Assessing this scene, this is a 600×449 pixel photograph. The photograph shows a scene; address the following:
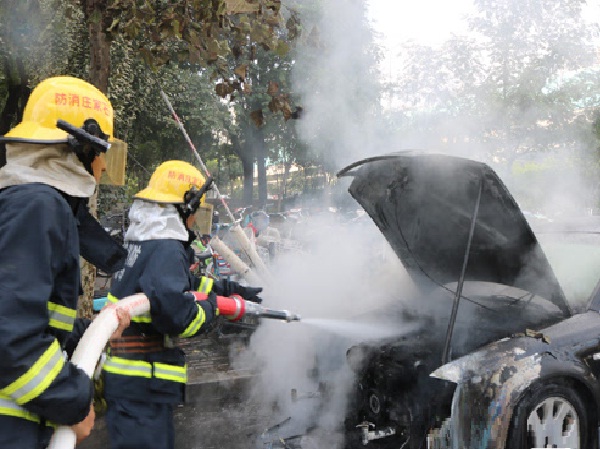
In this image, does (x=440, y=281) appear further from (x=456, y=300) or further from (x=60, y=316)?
(x=60, y=316)

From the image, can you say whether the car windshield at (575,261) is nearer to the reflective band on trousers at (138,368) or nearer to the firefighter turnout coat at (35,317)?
the reflective band on trousers at (138,368)

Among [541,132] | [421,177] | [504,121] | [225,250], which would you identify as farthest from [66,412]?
[541,132]

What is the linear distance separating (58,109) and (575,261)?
3.44 meters

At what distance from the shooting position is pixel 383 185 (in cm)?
326

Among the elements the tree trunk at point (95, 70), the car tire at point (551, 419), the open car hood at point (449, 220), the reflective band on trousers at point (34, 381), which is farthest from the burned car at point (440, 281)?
the tree trunk at point (95, 70)

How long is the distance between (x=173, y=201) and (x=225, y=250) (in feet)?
12.1

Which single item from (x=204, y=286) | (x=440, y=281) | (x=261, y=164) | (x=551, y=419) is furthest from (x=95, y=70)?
(x=261, y=164)

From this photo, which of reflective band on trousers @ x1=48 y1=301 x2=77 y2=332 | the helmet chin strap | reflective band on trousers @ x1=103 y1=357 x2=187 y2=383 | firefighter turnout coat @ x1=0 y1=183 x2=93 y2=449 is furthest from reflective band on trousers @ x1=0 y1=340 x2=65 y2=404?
reflective band on trousers @ x1=103 y1=357 x2=187 y2=383

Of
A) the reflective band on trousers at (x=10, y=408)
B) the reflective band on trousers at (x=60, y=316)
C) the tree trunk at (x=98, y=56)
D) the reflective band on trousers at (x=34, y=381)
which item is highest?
the tree trunk at (x=98, y=56)

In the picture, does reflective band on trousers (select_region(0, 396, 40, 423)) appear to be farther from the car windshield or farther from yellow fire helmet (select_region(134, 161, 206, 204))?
the car windshield

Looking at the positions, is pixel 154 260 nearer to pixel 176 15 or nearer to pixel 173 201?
pixel 173 201

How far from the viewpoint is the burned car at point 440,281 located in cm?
289

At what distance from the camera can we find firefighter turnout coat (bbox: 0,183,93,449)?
51.5 inches

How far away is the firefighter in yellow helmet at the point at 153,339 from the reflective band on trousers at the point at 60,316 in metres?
0.94
